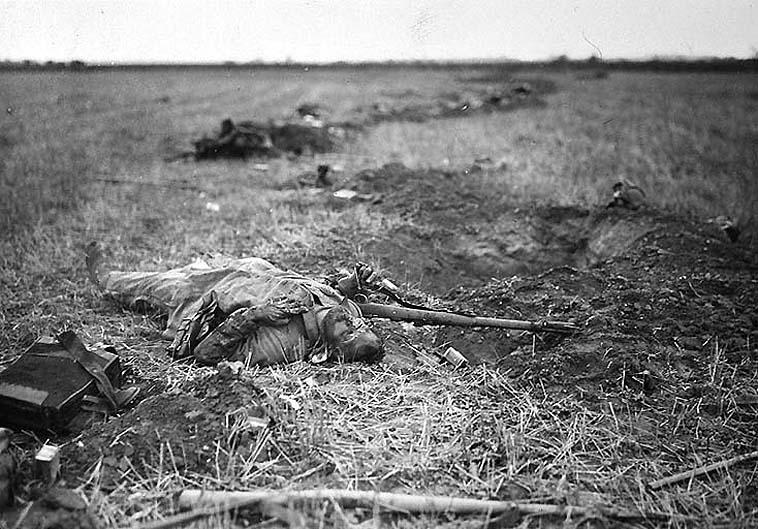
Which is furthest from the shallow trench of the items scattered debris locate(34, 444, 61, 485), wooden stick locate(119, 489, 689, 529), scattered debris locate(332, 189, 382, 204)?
scattered debris locate(34, 444, 61, 485)

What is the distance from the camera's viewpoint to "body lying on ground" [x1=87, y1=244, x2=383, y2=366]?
3.76m

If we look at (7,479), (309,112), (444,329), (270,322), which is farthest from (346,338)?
(309,112)

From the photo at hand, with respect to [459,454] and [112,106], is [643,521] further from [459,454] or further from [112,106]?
[112,106]

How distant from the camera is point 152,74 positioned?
33719mm

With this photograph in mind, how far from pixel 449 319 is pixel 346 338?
0.76 m

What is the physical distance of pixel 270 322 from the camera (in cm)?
374

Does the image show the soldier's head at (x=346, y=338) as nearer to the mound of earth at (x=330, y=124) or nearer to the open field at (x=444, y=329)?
the open field at (x=444, y=329)

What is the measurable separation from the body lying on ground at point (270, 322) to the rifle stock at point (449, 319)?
175 millimetres

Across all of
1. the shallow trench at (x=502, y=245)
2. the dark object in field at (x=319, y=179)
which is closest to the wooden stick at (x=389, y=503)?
the shallow trench at (x=502, y=245)

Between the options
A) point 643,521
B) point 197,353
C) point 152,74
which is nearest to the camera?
point 643,521

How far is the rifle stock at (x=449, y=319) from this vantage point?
13.5 ft

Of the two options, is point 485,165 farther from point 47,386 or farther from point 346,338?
point 47,386

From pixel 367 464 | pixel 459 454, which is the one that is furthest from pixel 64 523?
pixel 459 454

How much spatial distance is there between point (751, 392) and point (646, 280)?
5.03ft
